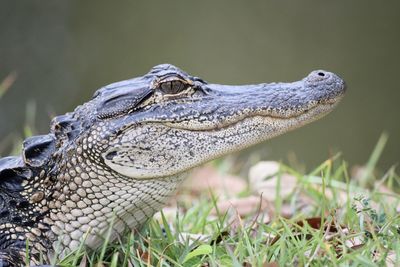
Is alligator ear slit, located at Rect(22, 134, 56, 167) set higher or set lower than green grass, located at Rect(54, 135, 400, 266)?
higher

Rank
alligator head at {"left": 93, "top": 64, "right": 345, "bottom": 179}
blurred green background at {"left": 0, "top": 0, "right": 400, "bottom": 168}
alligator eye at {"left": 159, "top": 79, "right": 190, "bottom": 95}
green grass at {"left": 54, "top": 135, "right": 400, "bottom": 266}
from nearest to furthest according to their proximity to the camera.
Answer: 1. green grass at {"left": 54, "top": 135, "right": 400, "bottom": 266}
2. alligator head at {"left": 93, "top": 64, "right": 345, "bottom": 179}
3. alligator eye at {"left": 159, "top": 79, "right": 190, "bottom": 95}
4. blurred green background at {"left": 0, "top": 0, "right": 400, "bottom": 168}

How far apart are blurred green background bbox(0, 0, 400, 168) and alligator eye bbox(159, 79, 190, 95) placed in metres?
5.72

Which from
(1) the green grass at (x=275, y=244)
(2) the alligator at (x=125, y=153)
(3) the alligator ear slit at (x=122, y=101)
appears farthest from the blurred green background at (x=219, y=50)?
(3) the alligator ear slit at (x=122, y=101)

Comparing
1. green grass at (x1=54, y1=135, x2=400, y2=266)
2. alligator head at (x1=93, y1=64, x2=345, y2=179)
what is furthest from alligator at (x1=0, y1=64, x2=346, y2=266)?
green grass at (x1=54, y1=135, x2=400, y2=266)

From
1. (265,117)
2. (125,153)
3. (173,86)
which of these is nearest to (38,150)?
(125,153)

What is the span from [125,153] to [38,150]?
392 mm

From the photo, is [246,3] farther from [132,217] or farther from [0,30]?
[132,217]

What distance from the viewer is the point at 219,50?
11.0 meters

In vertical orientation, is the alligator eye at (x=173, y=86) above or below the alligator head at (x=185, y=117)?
above

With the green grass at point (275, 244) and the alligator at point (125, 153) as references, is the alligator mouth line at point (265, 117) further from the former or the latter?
the green grass at point (275, 244)

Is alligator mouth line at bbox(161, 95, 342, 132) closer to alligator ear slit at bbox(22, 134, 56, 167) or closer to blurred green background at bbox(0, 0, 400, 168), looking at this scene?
alligator ear slit at bbox(22, 134, 56, 167)

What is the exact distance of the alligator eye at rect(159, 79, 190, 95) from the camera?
2863mm

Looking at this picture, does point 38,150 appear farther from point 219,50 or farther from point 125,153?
point 219,50

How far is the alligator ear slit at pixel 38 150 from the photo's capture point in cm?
285
